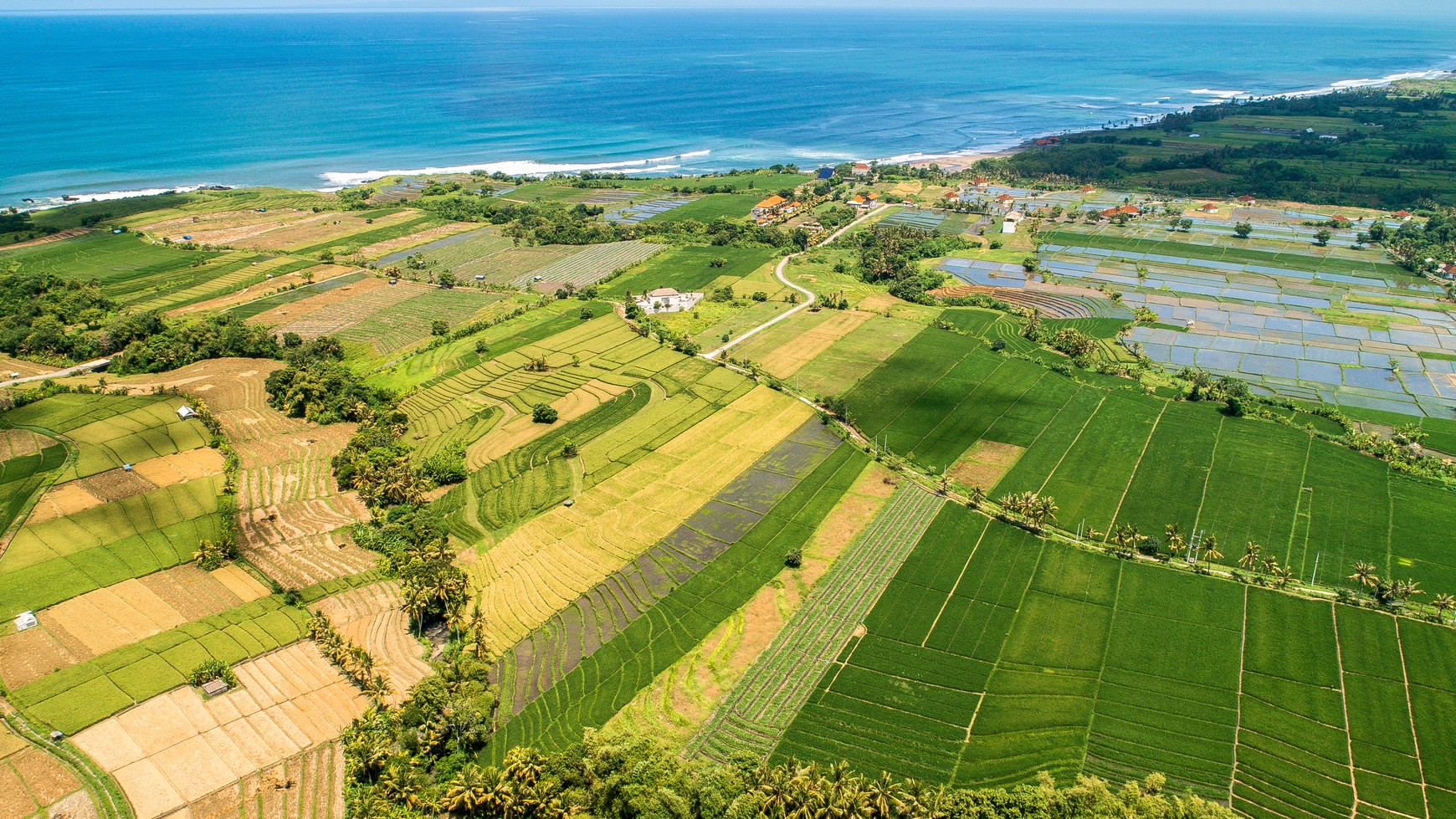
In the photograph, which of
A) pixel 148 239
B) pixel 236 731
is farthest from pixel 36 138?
pixel 236 731

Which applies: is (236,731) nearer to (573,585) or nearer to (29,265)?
(573,585)

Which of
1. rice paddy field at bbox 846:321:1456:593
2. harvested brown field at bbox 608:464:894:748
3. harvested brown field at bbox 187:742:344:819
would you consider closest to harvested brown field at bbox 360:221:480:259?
rice paddy field at bbox 846:321:1456:593

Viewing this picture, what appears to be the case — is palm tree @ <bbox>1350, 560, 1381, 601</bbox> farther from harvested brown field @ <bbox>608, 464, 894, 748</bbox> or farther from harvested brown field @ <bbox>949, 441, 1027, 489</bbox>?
harvested brown field @ <bbox>608, 464, 894, 748</bbox>

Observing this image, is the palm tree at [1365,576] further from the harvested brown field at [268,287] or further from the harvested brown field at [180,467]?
the harvested brown field at [268,287]

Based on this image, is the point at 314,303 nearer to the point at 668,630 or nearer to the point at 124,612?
the point at 124,612

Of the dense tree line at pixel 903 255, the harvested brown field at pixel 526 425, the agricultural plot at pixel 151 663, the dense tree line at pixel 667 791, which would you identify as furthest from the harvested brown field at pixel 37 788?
the dense tree line at pixel 903 255

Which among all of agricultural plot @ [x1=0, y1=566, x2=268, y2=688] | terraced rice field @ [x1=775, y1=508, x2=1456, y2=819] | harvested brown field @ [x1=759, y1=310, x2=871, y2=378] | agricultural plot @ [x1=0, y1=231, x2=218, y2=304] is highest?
agricultural plot @ [x1=0, y1=231, x2=218, y2=304]

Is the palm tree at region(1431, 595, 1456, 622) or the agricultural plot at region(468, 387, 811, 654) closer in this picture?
the palm tree at region(1431, 595, 1456, 622)
